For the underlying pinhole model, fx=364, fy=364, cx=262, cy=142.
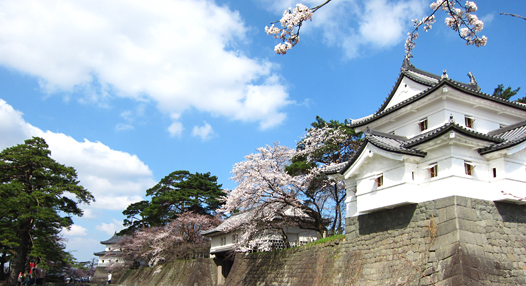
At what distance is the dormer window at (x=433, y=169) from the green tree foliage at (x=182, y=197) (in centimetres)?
2762

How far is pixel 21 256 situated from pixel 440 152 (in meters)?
26.4

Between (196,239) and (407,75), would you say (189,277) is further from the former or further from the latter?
(407,75)

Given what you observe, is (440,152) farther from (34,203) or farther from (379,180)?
(34,203)

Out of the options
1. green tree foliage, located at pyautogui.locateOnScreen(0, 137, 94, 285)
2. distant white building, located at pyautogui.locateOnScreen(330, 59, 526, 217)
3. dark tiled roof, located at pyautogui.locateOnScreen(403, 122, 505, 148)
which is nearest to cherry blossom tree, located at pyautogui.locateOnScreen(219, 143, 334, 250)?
distant white building, located at pyautogui.locateOnScreen(330, 59, 526, 217)

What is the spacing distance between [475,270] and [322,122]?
1684 cm

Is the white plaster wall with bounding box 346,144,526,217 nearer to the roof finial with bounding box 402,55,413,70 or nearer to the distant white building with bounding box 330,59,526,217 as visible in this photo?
the distant white building with bounding box 330,59,526,217

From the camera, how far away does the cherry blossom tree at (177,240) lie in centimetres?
3284

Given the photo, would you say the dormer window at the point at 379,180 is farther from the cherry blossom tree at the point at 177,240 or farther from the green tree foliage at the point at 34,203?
the cherry blossom tree at the point at 177,240

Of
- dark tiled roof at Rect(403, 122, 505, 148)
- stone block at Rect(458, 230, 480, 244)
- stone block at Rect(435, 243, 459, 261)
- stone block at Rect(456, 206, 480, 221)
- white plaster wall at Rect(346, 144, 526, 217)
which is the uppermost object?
dark tiled roof at Rect(403, 122, 505, 148)

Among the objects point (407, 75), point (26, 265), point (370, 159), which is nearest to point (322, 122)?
point (407, 75)

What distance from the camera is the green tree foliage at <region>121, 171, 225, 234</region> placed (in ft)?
123

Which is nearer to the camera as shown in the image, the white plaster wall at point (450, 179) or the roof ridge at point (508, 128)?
the white plaster wall at point (450, 179)

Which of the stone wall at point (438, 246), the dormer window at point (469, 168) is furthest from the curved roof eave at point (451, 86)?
the stone wall at point (438, 246)

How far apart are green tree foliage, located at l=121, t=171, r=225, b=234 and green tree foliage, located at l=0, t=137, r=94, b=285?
11.9 meters
